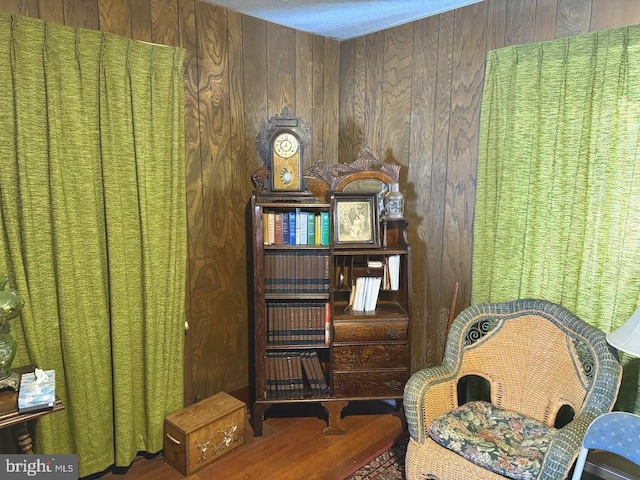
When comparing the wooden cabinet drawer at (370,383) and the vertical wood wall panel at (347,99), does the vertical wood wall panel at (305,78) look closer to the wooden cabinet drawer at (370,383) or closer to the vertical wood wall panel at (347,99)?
the vertical wood wall panel at (347,99)

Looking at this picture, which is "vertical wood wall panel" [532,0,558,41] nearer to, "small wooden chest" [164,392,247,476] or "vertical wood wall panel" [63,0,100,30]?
"vertical wood wall panel" [63,0,100,30]

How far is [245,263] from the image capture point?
2.91 meters

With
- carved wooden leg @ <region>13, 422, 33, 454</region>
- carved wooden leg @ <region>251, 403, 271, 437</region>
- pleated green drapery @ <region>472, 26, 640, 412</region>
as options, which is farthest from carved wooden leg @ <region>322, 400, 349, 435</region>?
carved wooden leg @ <region>13, 422, 33, 454</region>

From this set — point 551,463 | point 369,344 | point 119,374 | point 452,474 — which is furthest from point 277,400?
point 551,463

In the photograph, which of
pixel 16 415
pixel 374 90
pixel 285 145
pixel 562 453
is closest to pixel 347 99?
pixel 374 90

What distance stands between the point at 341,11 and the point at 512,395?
2191 mm

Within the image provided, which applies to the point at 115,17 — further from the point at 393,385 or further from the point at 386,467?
Answer: the point at 386,467

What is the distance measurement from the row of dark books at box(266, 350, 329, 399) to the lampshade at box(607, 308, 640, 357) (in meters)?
1.50

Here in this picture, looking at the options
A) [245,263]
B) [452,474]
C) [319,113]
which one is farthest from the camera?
[319,113]

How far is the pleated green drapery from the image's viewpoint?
6.64ft

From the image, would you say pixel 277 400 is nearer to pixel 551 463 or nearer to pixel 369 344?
pixel 369 344

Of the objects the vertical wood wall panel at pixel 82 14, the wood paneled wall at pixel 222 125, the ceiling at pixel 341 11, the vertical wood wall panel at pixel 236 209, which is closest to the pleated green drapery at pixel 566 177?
the ceiling at pixel 341 11

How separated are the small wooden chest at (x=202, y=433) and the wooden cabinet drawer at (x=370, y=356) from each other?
0.60 metres

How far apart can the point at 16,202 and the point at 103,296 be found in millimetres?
558
